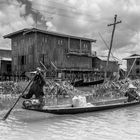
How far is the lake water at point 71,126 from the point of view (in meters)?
8.51

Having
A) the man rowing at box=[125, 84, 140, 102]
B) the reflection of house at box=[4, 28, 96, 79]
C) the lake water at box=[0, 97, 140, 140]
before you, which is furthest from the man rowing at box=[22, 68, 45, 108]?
the reflection of house at box=[4, 28, 96, 79]

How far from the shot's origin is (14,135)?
8.51 metres

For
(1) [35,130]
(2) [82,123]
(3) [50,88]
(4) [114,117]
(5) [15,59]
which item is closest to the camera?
(1) [35,130]

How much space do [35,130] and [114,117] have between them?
14.9 feet

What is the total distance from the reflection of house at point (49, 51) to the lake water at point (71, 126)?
51.8 feet

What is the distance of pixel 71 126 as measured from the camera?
10.0 meters

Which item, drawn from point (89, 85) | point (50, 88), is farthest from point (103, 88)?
point (89, 85)

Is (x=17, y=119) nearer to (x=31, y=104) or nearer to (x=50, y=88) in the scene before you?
(x=31, y=104)

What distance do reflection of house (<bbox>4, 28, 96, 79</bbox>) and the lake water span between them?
1578cm

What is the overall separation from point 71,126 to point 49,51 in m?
19.8

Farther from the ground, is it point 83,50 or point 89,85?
point 83,50

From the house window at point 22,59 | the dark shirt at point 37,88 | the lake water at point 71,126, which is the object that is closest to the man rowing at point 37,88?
the dark shirt at point 37,88

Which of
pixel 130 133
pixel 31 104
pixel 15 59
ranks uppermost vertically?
pixel 15 59

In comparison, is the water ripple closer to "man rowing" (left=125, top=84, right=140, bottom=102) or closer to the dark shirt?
the dark shirt
